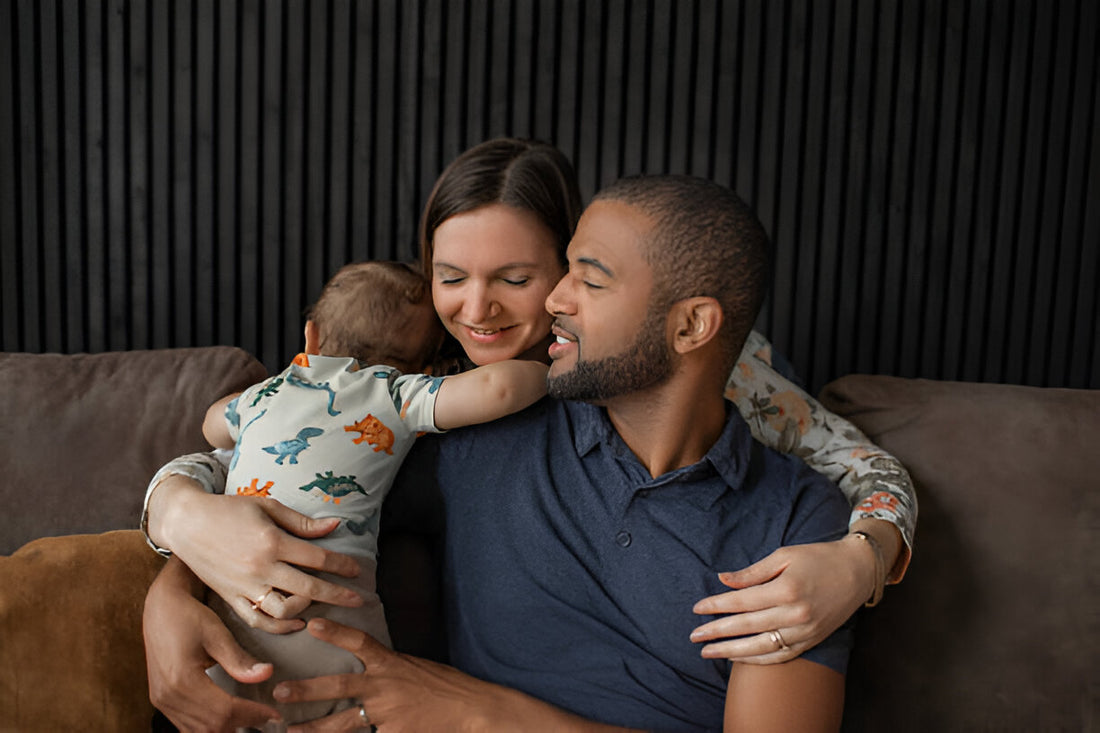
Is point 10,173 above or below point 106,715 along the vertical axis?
above

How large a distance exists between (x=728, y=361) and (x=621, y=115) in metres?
1.38

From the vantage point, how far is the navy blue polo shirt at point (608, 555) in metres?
1.31

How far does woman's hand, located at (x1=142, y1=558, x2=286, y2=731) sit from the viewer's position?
1194 mm

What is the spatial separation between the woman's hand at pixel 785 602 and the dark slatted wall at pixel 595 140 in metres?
1.48

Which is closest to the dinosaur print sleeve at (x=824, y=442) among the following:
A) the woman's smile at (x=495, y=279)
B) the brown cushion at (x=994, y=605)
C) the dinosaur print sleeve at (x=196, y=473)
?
the brown cushion at (x=994, y=605)

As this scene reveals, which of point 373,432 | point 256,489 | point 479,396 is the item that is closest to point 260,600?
point 256,489

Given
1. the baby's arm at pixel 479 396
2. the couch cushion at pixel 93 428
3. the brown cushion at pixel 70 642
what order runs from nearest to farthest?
the brown cushion at pixel 70 642 → the baby's arm at pixel 479 396 → the couch cushion at pixel 93 428

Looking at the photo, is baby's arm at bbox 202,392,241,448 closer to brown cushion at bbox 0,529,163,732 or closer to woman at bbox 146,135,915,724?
woman at bbox 146,135,915,724

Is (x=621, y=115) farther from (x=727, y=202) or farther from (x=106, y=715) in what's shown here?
(x=106, y=715)

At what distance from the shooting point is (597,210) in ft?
4.37

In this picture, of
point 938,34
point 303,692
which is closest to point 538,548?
point 303,692

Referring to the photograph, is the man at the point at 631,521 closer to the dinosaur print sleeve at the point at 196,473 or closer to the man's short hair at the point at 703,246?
the man's short hair at the point at 703,246

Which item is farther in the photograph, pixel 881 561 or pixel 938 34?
pixel 938 34

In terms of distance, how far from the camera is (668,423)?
1.36m
